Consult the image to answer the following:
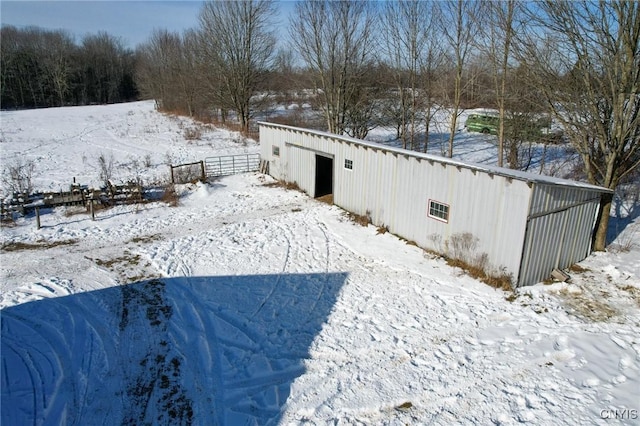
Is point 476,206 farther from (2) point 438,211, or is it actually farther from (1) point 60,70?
(1) point 60,70

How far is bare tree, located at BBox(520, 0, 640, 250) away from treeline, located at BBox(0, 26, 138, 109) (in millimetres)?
74189

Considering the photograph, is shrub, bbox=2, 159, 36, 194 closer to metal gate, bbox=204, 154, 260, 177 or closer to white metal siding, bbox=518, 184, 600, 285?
metal gate, bbox=204, 154, 260, 177

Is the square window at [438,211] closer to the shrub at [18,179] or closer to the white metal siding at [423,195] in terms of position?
the white metal siding at [423,195]

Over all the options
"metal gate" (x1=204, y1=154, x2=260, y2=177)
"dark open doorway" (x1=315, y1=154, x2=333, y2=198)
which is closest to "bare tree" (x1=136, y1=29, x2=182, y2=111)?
"metal gate" (x1=204, y1=154, x2=260, y2=177)

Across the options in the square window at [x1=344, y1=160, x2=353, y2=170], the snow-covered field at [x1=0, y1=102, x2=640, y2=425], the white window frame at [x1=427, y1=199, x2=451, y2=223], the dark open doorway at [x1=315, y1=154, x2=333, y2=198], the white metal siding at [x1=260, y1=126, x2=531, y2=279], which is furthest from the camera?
the dark open doorway at [x1=315, y1=154, x2=333, y2=198]

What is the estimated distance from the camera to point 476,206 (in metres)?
10.3

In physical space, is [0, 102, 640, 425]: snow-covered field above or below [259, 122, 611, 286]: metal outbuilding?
below

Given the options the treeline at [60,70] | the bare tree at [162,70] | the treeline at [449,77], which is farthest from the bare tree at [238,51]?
the treeline at [60,70]

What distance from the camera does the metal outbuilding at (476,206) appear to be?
944 cm

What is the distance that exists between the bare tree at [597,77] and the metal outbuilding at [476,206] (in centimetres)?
145

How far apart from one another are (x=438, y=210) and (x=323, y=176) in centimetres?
726

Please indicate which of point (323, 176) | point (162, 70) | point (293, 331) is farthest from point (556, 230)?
point (162, 70)

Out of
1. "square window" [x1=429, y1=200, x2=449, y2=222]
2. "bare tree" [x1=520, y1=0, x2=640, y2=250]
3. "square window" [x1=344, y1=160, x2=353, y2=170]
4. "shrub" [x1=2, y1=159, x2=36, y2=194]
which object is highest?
→ "bare tree" [x1=520, y1=0, x2=640, y2=250]

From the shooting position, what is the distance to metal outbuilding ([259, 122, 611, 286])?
9438 mm
